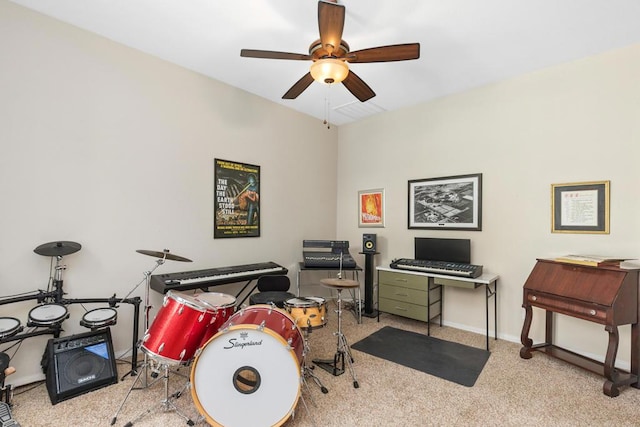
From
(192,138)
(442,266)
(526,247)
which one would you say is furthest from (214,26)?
(526,247)

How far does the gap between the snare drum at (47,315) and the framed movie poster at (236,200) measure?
1478mm

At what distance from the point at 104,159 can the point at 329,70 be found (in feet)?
6.90

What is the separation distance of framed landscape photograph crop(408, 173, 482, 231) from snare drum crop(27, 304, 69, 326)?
12.0 ft

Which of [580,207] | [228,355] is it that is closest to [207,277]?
[228,355]

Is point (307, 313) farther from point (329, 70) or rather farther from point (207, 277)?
point (329, 70)

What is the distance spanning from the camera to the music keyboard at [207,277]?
8.97ft

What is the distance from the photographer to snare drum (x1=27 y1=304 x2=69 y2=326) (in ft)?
7.14

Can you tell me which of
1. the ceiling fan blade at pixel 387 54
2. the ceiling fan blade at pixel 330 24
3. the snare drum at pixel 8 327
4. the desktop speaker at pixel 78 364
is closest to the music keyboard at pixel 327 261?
the desktop speaker at pixel 78 364

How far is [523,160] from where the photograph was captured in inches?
131

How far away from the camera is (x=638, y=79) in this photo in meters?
2.73

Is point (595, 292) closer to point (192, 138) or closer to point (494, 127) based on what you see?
point (494, 127)

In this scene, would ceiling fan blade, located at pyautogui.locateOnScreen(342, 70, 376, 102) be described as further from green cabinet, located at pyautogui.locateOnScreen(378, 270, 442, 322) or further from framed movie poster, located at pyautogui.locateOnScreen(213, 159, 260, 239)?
green cabinet, located at pyautogui.locateOnScreen(378, 270, 442, 322)

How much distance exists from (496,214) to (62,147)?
4.20m

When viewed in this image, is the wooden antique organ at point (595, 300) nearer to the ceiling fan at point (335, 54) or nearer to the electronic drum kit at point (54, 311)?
the ceiling fan at point (335, 54)
